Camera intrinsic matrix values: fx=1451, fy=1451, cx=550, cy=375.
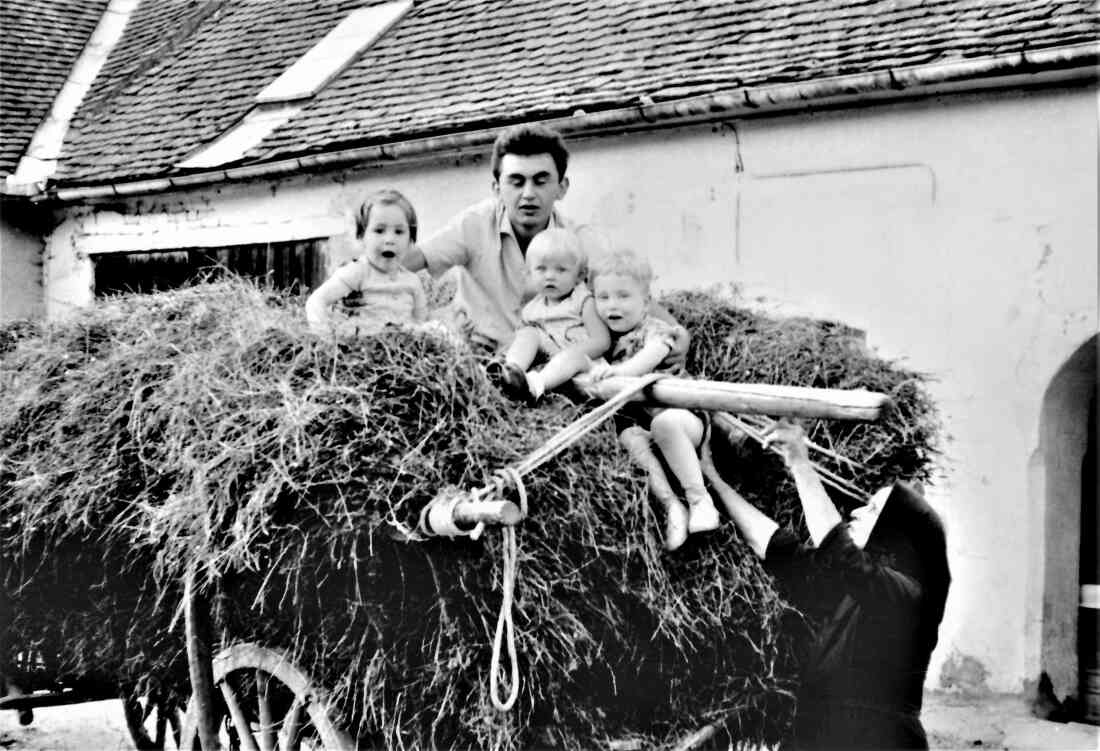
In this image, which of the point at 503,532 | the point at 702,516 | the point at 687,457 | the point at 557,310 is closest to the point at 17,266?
the point at 557,310

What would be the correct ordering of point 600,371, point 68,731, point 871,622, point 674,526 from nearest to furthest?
point 674,526 → point 871,622 → point 600,371 → point 68,731

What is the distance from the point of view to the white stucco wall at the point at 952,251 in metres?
7.60

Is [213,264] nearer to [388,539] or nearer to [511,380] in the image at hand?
[511,380]

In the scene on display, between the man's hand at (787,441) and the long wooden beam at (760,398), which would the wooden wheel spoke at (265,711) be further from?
the man's hand at (787,441)

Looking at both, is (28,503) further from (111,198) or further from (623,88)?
(111,198)

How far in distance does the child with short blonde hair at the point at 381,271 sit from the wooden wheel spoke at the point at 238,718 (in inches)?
57.2

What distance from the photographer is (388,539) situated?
10.8ft

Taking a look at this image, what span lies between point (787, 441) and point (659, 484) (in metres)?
0.34

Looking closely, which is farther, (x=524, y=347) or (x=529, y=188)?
(x=529, y=188)

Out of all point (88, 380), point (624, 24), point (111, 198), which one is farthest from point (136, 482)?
point (111, 198)

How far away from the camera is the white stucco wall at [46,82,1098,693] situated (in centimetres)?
760

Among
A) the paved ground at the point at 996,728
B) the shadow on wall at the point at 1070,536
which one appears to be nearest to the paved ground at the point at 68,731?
the paved ground at the point at 996,728

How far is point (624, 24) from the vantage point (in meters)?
10.4

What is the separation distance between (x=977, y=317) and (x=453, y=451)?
5.20 m
